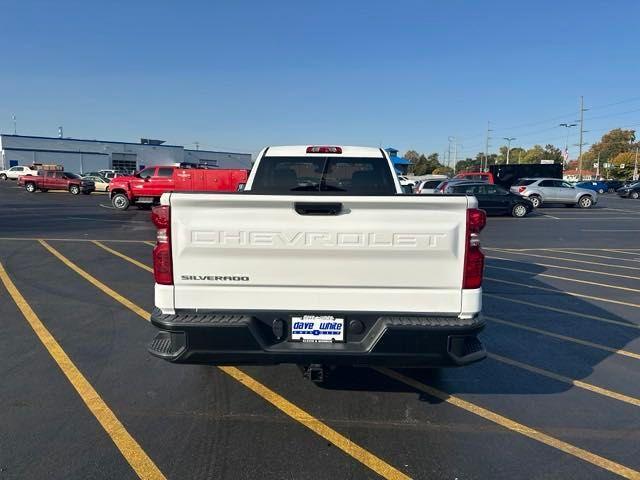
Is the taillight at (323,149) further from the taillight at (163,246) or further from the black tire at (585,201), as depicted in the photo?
the black tire at (585,201)

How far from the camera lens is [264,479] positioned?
113 inches

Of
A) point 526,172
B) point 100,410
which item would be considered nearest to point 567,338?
point 100,410

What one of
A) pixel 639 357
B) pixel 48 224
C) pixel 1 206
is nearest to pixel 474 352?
pixel 639 357

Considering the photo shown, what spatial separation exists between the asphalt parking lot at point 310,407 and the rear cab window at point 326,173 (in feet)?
6.47

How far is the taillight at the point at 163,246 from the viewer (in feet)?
10.1

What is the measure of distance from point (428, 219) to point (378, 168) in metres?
2.42

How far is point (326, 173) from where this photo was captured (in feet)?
17.6

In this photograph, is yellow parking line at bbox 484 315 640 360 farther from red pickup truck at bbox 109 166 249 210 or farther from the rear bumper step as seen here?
red pickup truck at bbox 109 166 249 210

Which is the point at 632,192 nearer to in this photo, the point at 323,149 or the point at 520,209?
the point at 520,209

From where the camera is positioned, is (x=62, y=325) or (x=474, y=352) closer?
(x=474, y=352)

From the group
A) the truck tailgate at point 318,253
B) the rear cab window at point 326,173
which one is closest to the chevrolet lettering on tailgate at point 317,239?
the truck tailgate at point 318,253

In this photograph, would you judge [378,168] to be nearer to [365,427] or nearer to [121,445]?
[365,427]

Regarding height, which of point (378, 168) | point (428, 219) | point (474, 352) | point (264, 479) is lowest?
point (264, 479)

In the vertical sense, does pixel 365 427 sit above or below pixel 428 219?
below
